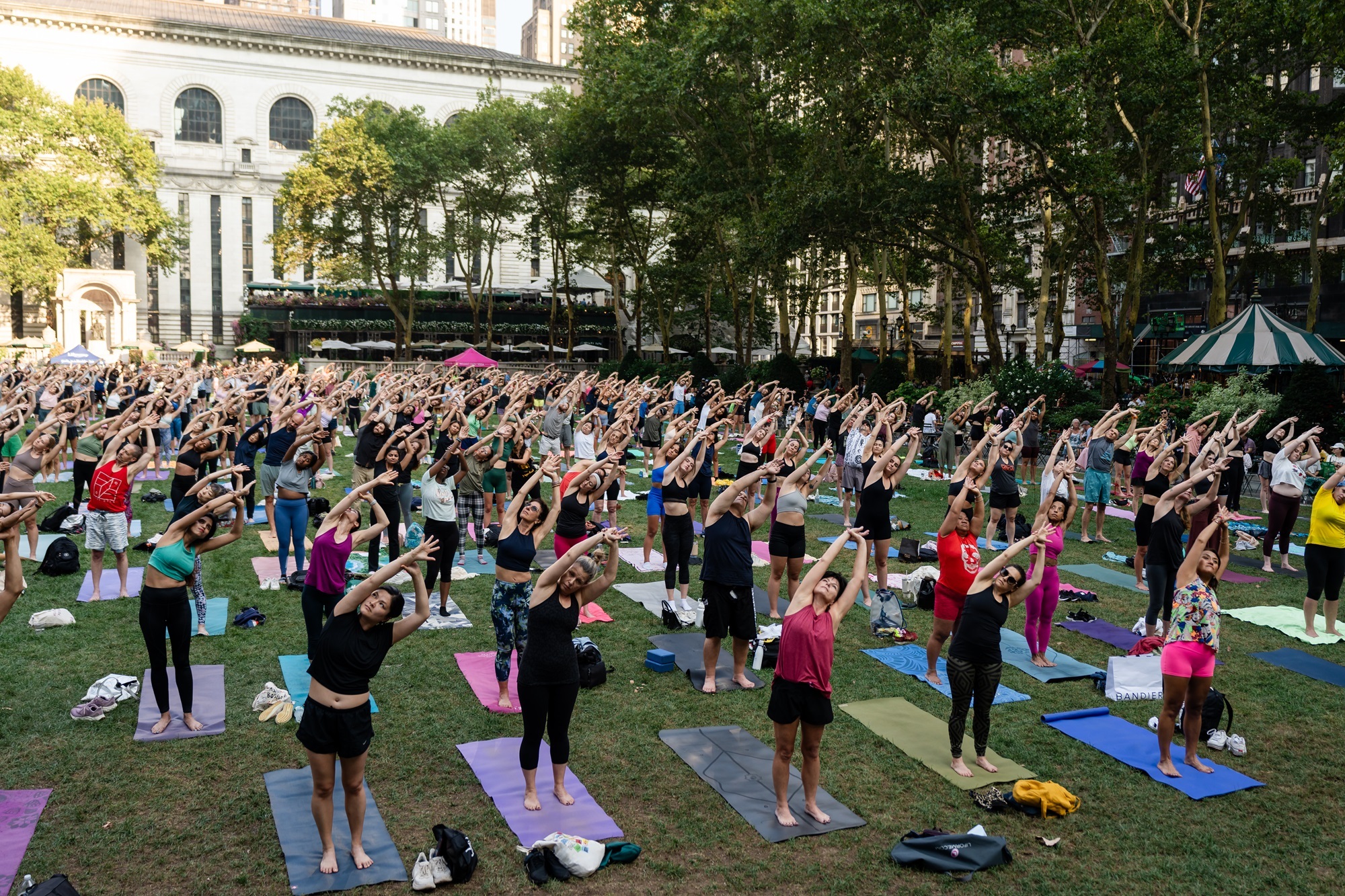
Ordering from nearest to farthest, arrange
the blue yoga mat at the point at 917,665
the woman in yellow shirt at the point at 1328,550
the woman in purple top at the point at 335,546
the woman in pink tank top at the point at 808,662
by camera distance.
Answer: the woman in pink tank top at the point at 808,662 < the woman in purple top at the point at 335,546 < the blue yoga mat at the point at 917,665 < the woman in yellow shirt at the point at 1328,550

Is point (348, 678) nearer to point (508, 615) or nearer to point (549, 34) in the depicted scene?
point (508, 615)

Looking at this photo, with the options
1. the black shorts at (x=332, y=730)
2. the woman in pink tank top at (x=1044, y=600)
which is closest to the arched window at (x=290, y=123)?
the woman in pink tank top at (x=1044, y=600)

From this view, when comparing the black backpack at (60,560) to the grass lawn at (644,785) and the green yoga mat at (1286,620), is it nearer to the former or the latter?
the grass lawn at (644,785)

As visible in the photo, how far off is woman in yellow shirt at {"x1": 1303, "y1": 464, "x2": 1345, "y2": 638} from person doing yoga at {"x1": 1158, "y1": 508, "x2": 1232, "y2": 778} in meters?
3.79

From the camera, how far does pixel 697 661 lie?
9.58m

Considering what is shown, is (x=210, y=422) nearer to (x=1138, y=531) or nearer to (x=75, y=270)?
(x=1138, y=531)

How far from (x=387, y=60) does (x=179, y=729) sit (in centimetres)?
8152

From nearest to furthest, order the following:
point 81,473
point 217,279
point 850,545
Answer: point 81,473, point 850,545, point 217,279

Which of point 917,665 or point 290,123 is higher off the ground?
point 290,123

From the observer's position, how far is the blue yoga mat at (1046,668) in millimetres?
9398

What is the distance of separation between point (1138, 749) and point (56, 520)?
46.9 ft

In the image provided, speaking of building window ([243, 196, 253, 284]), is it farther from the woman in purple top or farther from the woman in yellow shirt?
the woman in yellow shirt

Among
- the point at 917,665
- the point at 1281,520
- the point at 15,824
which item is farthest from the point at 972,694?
the point at 1281,520

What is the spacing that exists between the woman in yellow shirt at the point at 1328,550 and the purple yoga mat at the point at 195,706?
36.0 feet
